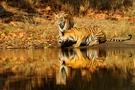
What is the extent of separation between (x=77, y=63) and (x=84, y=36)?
4698 mm

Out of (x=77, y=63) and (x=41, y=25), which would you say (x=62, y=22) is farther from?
(x=77, y=63)

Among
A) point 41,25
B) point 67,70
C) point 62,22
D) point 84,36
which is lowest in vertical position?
point 67,70

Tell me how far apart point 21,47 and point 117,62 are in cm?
527

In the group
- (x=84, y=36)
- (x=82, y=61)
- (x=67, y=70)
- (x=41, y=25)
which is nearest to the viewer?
(x=67, y=70)

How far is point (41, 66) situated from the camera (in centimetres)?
1124

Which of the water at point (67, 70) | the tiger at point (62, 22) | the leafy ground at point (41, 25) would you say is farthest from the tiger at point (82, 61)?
the leafy ground at point (41, 25)

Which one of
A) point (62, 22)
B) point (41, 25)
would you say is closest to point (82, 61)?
point (62, 22)

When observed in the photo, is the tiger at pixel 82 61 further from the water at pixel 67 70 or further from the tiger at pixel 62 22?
the tiger at pixel 62 22

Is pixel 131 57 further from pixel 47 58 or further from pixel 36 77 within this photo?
pixel 36 77

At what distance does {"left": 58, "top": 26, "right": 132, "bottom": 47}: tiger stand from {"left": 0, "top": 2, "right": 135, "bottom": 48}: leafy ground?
0.84 metres

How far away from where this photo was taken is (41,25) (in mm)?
18844

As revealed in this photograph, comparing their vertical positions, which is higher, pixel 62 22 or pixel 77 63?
pixel 62 22

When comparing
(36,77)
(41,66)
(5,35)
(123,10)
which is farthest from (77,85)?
(123,10)

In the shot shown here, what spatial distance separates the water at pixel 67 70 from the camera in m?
8.48
